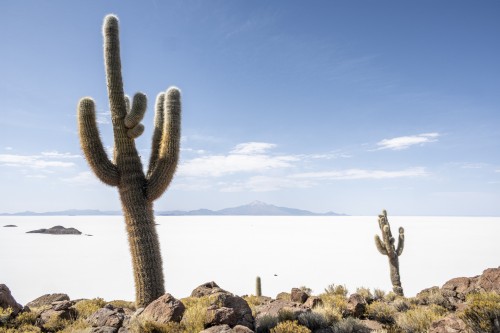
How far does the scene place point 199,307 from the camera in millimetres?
7195

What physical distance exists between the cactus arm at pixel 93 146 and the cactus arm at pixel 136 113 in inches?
35.8

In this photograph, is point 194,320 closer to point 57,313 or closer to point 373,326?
point 57,313

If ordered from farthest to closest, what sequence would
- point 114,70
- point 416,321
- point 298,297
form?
1. point 298,297
2. point 114,70
3. point 416,321

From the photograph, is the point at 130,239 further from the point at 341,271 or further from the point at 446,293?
the point at 341,271

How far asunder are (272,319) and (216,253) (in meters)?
25.8

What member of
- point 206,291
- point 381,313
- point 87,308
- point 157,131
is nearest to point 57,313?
point 87,308

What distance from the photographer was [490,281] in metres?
11.8

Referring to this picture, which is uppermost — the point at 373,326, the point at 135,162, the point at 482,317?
the point at 135,162

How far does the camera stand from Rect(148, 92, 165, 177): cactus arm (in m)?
10.2

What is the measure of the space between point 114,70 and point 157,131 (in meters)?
2.02

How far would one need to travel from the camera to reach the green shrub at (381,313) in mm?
8773

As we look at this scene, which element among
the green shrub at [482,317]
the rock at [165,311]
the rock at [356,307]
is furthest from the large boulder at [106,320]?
the green shrub at [482,317]

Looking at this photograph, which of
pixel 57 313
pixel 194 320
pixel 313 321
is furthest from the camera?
pixel 57 313

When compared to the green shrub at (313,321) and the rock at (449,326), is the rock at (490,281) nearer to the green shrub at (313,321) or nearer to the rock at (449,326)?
the rock at (449,326)
